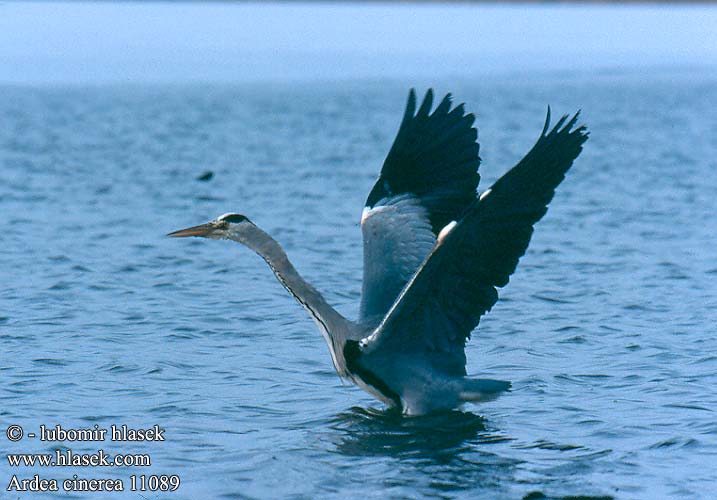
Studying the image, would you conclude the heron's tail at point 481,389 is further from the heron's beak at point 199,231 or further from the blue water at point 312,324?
the heron's beak at point 199,231

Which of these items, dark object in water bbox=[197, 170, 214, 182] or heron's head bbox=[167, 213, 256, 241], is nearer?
heron's head bbox=[167, 213, 256, 241]

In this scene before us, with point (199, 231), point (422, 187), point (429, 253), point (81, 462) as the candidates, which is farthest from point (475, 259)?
point (81, 462)

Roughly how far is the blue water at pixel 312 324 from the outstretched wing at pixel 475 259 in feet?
2.00

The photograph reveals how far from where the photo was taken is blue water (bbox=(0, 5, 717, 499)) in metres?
7.29

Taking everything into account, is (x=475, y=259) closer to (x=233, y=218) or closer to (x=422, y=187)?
(x=422, y=187)

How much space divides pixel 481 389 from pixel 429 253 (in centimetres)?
96

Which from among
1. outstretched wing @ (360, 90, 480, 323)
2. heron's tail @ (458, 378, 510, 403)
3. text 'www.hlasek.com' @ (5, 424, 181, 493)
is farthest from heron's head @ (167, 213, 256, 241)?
heron's tail @ (458, 378, 510, 403)

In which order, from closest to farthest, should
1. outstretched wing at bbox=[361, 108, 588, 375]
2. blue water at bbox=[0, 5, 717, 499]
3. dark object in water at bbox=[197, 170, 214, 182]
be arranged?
blue water at bbox=[0, 5, 717, 499], outstretched wing at bbox=[361, 108, 588, 375], dark object in water at bbox=[197, 170, 214, 182]

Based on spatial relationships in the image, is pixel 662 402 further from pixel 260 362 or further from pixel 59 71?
pixel 59 71

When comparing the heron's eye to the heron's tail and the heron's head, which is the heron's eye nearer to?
the heron's head

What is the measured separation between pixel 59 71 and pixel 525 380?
21.6m

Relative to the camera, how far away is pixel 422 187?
927cm

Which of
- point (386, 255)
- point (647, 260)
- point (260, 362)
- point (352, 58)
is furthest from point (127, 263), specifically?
point (352, 58)

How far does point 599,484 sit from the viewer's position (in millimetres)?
6891
